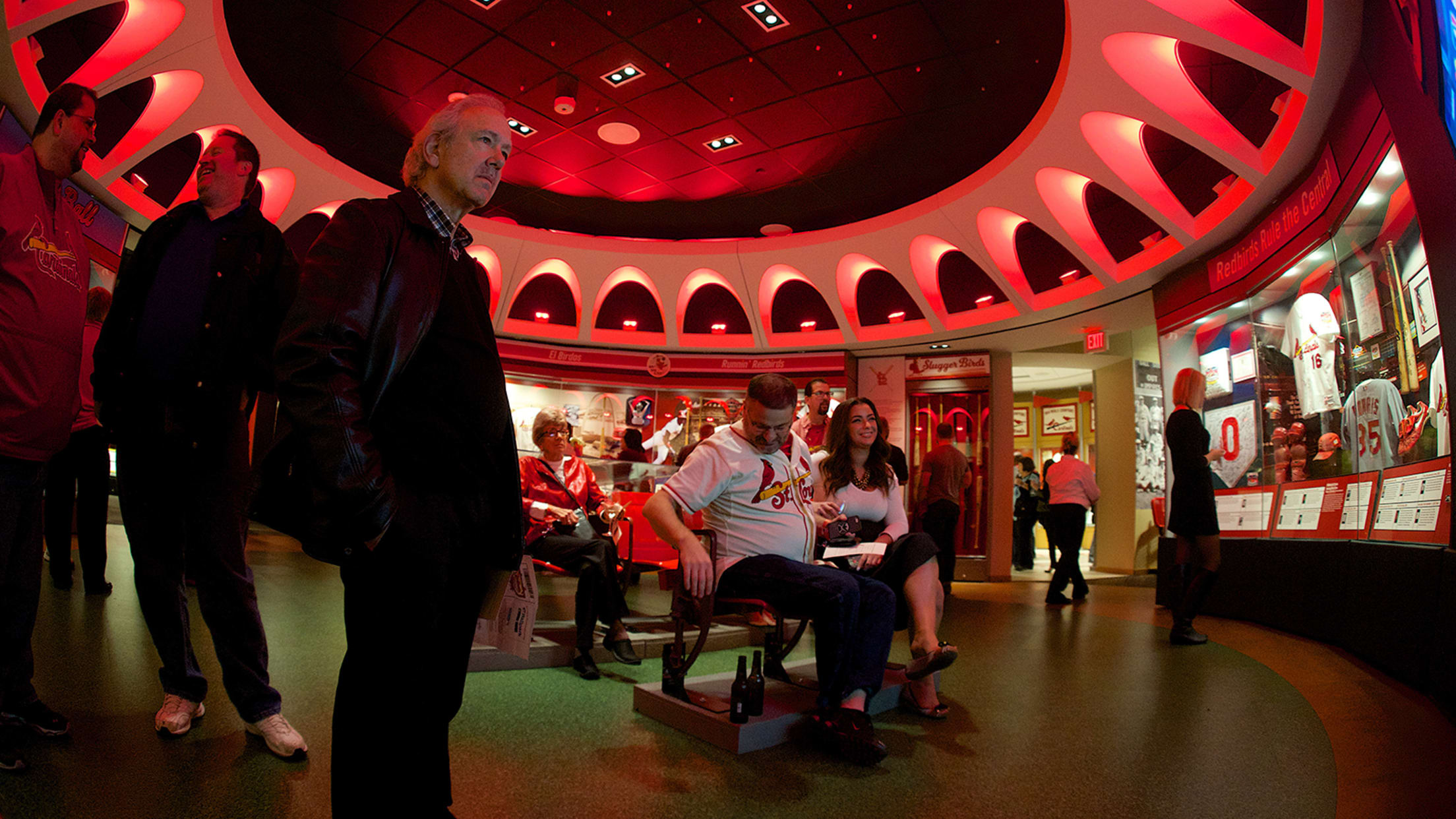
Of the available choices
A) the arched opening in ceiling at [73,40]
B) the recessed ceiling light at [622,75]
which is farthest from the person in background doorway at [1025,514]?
the arched opening in ceiling at [73,40]

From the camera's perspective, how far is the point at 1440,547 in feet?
10.3

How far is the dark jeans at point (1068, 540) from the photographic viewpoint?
7.40 metres

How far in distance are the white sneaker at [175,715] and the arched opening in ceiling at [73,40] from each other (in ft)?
20.7

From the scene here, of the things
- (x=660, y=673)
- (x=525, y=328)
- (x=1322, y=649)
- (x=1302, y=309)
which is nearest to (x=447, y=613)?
(x=660, y=673)

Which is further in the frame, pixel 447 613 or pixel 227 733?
pixel 227 733

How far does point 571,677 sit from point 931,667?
5.46 ft

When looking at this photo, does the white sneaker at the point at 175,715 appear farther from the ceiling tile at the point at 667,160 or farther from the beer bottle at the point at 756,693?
the ceiling tile at the point at 667,160

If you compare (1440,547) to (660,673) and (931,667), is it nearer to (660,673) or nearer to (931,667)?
(931,667)

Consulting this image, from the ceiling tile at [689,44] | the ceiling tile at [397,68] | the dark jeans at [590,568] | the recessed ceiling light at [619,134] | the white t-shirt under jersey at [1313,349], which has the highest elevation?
the ceiling tile at [689,44]

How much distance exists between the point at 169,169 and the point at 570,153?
4.36 metres

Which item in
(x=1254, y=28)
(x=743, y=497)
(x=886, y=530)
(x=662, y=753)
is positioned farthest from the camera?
(x=1254, y=28)

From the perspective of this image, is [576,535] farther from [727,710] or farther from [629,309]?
[629,309]

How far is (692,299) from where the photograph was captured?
13102 mm

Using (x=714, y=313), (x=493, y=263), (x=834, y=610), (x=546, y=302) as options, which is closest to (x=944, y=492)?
(x=834, y=610)
